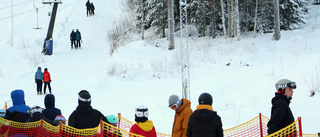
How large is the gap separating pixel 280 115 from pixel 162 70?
14.3 m

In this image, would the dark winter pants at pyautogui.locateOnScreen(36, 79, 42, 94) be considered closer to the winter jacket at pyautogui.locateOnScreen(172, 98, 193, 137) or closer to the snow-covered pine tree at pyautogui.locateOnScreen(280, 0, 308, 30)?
the winter jacket at pyautogui.locateOnScreen(172, 98, 193, 137)

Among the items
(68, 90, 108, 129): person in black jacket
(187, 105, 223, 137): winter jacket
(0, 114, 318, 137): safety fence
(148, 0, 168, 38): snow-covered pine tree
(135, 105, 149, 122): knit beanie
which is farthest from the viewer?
(148, 0, 168, 38): snow-covered pine tree

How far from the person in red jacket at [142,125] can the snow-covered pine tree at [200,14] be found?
2195 cm

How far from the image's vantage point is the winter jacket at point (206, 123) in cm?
449

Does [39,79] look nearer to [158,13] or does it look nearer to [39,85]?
[39,85]

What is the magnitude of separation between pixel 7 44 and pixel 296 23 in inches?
902

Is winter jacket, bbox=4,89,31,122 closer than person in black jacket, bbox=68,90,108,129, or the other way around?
person in black jacket, bbox=68,90,108,129

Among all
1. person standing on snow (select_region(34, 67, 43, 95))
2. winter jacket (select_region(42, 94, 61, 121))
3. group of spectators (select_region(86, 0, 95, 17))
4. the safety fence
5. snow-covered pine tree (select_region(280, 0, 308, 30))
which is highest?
group of spectators (select_region(86, 0, 95, 17))

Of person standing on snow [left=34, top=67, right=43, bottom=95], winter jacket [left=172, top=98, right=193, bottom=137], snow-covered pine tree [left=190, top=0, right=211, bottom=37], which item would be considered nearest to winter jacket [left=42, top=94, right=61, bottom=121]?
winter jacket [left=172, top=98, right=193, bottom=137]

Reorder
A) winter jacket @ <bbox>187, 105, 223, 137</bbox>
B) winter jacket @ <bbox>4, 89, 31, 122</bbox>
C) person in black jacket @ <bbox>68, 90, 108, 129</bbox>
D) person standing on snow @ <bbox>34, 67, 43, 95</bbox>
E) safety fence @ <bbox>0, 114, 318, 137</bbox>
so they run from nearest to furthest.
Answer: winter jacket @ <bbox>187, 105, 223, 137</bbox> → safety fence @ <bbox>0, 114, 318, 137</bbox> → person in black jacket @ <bbox>68, 90, 108, 129</bbox> → winter jacket @ <bbox>4, 89, 31, 122</bbox> → person standing on snow @ <bbox>34, 67, 43, 95</bbox>

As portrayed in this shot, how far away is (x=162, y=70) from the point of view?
19.0m

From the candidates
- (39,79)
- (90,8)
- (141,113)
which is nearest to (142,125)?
(141,113)

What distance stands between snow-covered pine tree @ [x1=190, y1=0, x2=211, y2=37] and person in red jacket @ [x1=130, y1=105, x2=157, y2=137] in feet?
72.0

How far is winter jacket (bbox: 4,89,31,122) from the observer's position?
6668 millimetres
